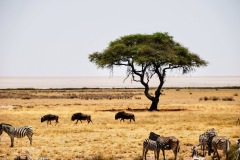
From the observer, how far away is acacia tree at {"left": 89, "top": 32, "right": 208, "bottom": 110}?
56.1 metres

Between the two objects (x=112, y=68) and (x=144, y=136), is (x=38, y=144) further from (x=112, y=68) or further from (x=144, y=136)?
(x=112, y=68)

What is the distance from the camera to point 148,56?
56094mm

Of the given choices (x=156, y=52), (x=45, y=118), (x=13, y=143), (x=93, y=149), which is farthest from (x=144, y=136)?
(x=156, y=52)

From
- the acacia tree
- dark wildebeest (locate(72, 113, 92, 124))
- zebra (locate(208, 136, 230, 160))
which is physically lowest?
dark wildebeest (locate(72, 113, 92, 124))

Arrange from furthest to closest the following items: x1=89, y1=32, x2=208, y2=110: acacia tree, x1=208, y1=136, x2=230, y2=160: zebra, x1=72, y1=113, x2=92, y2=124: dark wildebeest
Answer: x1=89, y1=32, x2=208, y2=110: acacia tree, x1=72, y1=113, x2=92, y2=124: dark wildebeest, x1=208, y1=136, x2=230, y2=160: zebra

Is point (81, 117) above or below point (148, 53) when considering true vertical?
below

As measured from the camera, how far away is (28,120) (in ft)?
134

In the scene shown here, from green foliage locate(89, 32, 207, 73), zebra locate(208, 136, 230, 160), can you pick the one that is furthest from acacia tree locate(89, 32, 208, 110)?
zebra locate(208, 136, 230, 160)

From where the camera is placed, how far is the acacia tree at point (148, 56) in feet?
184

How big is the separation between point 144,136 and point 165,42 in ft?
102

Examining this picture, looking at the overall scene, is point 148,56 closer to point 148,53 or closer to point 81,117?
point 148,53

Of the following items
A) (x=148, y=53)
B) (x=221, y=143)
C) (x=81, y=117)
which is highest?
(x=148, y=53)

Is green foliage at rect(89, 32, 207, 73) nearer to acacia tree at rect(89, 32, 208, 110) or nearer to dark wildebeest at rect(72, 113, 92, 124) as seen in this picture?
acacia tree at rect(89, 32, 208, 110)

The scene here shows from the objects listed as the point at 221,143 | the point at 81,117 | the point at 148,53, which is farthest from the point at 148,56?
the point at 221,143
